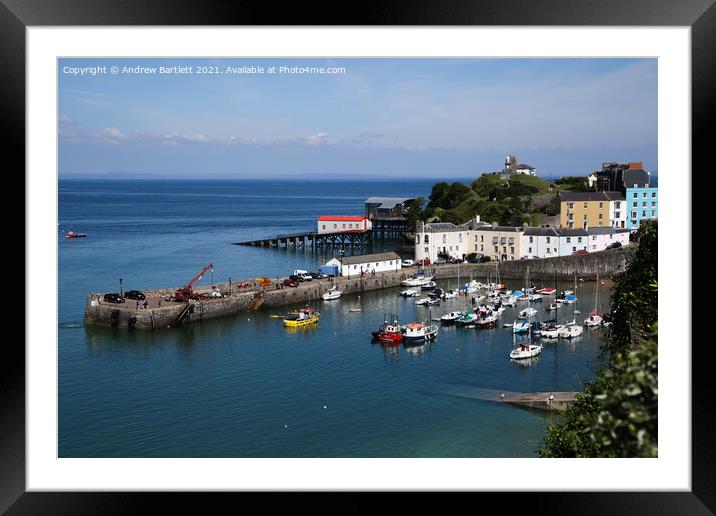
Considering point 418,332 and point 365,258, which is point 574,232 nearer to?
point 365,258

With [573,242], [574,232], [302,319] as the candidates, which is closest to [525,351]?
[302,319]

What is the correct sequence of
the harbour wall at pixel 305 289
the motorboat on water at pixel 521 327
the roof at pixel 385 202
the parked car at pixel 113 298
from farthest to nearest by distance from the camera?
the roof at pixel 385 202 < the parked car at pixel 113 298 < the harbour wall at pixel 305 289 < the motorboat on water at pixel 521 327

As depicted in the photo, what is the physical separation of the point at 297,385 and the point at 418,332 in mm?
2311

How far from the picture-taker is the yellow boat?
9.95 metres

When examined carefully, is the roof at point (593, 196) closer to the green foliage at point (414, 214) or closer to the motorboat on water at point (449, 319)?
the green foliage at point (414, 214)

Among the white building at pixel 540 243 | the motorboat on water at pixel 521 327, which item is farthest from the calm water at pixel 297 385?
the white building at pixel 540 243

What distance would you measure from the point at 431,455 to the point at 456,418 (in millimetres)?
817

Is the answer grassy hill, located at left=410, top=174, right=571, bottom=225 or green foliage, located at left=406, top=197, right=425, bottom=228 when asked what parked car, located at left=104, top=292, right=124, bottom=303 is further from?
green foliage, located at left=406, top=197, right=425, bottom=228

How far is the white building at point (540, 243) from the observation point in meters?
13.8

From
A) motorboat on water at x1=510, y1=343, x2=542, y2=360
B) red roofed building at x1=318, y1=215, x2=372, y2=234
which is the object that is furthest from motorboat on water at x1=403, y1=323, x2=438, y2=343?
red roofed building at x1=318, y1=215, x2=372, y2=234

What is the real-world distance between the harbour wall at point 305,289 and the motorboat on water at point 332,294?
0.08 meters

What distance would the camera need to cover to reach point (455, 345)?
889cm

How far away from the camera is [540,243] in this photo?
13984mm
